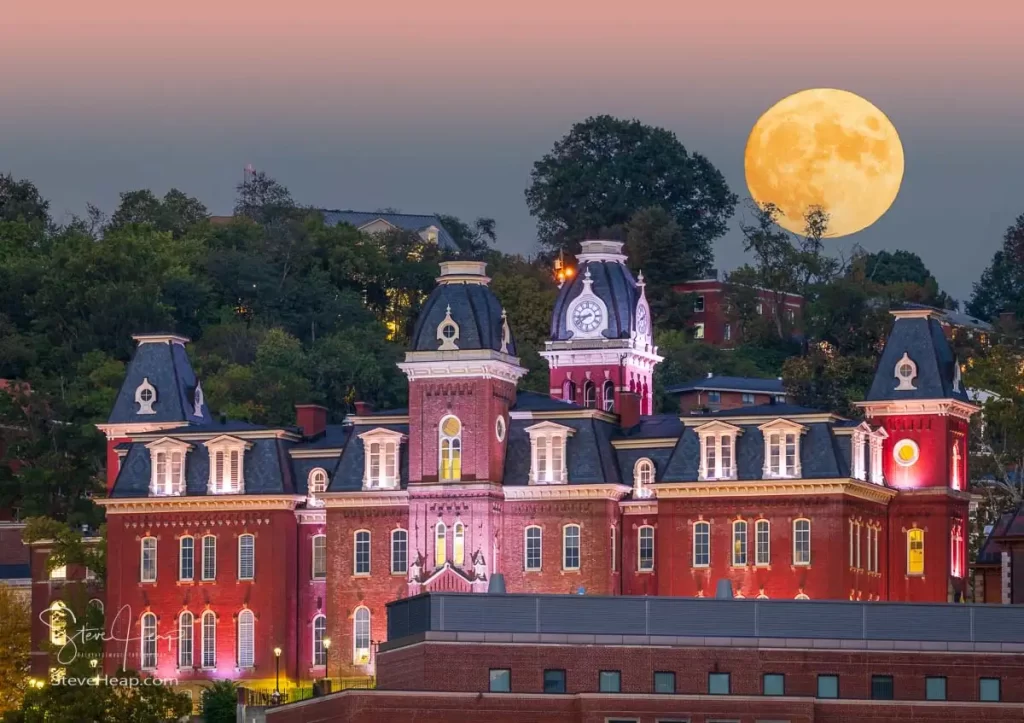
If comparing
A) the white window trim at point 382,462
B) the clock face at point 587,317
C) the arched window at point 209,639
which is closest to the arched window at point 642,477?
the white window trim at point 382,462

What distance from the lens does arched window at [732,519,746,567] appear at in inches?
5719

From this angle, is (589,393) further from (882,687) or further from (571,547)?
(882,687)

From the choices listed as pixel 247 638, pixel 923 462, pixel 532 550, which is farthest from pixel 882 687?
pixel 247 638

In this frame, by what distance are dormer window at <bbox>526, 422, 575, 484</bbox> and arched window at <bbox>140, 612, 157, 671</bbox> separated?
16284 mm

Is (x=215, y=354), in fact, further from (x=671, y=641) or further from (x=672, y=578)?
(x=671, y=641)

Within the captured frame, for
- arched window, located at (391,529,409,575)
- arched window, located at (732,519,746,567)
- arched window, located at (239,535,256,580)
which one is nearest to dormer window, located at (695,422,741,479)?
arched window, located at (732,519,746,567)

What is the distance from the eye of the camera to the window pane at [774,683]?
11550cm

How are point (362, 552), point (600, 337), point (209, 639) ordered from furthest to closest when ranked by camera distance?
point (600, 337)
point (209, 639)
point (362, 552)

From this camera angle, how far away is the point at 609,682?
11569 centimetres

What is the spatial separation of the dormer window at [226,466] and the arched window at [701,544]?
733 inches

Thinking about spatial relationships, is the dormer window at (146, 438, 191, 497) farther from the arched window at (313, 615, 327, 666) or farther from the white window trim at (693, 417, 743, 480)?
the white window trim at (693, 417, 743, 480)

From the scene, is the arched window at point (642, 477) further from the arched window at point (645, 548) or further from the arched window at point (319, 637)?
the arched window at point (319, 637)

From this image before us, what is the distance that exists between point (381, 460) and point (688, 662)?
120 feet

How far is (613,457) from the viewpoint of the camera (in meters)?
150
